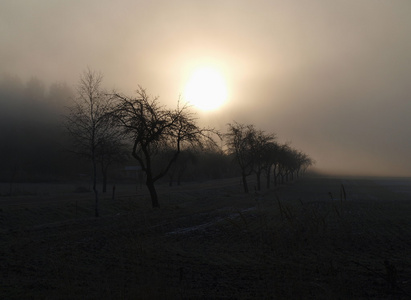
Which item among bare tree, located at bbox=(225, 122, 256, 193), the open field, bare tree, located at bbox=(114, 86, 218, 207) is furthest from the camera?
bare tree, located at bbox=(225, 122, 256, 193)

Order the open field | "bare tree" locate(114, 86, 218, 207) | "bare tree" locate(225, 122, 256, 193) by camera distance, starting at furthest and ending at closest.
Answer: "bare tree" locate(225, 122, 256, 193), "bare tree" locate(114, 86, 218, 207), the open field

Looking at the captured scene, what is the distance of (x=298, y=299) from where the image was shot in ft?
22.9

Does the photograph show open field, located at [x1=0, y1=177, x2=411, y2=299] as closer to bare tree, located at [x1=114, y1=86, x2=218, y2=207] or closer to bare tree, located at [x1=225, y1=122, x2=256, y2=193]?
bare tree, located at [x1=114, y1=86, x2=218, y2=207]

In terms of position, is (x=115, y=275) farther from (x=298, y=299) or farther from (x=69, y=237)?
(x=69, y=237)

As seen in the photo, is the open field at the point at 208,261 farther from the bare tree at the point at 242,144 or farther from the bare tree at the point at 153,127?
the bare tree at the point at 242,144

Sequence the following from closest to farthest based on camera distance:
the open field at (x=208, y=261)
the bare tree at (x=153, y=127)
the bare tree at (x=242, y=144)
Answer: the open field at (x=208, y=261)
the bare tree at (x=153, y=127)
the bare tree at (x=242, y=144)

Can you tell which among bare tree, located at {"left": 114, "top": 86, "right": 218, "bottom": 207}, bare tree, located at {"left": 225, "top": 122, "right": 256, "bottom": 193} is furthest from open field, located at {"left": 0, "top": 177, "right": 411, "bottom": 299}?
bare tree, located at {"left": 225, "top": 122, "right": 256, "bottom": 193}

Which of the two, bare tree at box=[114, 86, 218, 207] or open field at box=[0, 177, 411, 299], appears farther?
bare tree at box=[114, 86, 218, 207]

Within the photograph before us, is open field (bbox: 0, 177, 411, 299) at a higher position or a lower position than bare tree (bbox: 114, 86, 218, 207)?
lower

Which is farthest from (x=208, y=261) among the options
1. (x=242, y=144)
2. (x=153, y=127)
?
(x=242, y=144)

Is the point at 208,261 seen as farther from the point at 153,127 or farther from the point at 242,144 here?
the point at 242,144

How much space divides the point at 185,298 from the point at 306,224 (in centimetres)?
1012

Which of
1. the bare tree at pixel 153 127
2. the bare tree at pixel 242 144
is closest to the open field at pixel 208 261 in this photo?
the bare tree at pixel 153 127

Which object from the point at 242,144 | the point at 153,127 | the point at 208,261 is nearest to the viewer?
the point at 208,261
